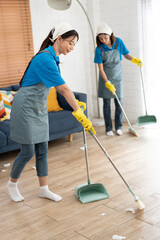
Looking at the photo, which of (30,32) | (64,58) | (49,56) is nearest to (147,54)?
(64,58)

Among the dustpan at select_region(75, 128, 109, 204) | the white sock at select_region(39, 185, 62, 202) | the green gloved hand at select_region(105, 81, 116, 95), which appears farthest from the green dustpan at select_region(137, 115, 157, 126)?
the white sock at select_region(39, 185, 62, 202)

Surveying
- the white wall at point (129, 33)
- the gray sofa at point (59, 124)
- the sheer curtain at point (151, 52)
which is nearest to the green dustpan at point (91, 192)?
the gray sofa at point (59, 124)

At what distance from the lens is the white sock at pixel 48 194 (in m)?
2.77

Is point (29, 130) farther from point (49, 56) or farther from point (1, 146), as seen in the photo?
point (1, 146)

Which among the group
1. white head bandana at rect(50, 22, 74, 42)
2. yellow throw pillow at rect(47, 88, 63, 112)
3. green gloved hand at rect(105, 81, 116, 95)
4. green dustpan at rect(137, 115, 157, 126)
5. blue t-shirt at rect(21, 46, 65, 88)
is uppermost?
white head bandana at rect(50, 22, 74, 42)

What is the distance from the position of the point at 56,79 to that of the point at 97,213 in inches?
37.8

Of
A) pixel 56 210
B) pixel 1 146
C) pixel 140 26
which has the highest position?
pixel 140 26

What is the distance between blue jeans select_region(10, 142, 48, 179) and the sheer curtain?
2.40 meters

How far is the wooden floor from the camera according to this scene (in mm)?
2283

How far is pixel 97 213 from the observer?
251 cm

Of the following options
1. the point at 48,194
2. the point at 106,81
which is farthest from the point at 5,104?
the point at 48,194

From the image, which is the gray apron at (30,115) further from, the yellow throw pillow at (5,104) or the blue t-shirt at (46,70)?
the yellow throw pillow at (5,104)

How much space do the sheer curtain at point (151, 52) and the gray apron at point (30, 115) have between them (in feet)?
7.94

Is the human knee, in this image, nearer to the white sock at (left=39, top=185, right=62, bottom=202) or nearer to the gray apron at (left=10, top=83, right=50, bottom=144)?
the gray apron at (left=10, top=83, right=50, bottom=144)
